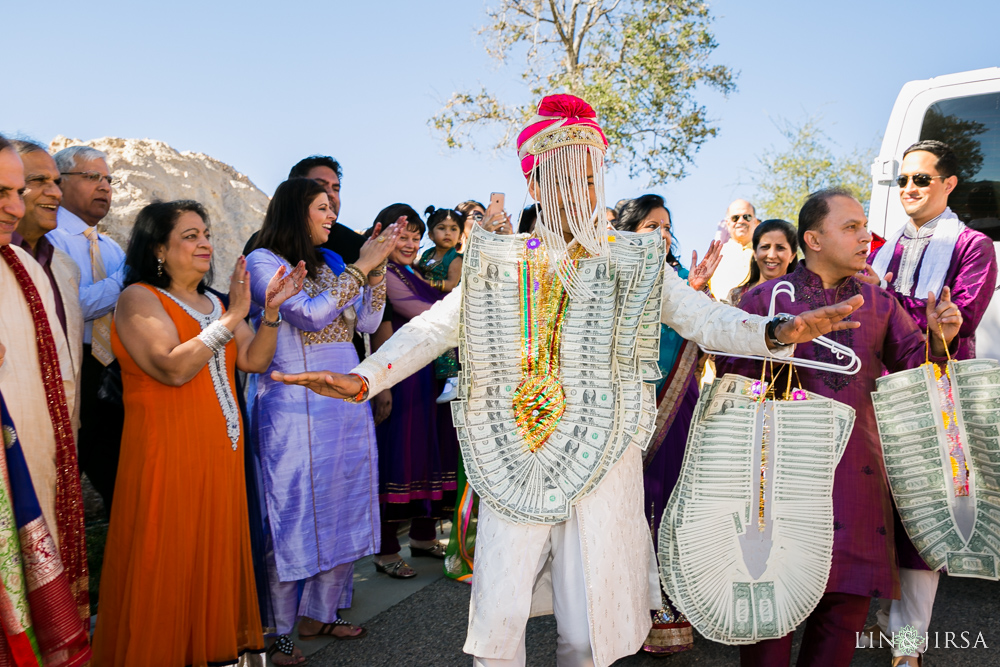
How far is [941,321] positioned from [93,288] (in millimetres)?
3342

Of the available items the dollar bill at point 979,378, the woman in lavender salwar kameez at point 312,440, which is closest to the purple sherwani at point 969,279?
the dollar bill at point 979,378

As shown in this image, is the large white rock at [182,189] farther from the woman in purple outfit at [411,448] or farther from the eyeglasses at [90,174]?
the eyeglasses at [90,174]

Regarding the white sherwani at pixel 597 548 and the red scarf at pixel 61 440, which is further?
the red scarf at pixel 61 440

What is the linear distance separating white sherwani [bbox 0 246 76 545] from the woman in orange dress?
344 millimetres

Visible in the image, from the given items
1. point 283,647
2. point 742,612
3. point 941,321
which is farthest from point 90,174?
point 941,321

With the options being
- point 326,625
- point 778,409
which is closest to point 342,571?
point 326,625

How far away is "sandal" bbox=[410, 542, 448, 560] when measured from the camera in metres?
4.86

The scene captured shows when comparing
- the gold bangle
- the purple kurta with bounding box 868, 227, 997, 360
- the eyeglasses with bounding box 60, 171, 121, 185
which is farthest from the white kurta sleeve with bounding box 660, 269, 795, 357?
the eyeglasses with bounding box 60, 171, 121, 185

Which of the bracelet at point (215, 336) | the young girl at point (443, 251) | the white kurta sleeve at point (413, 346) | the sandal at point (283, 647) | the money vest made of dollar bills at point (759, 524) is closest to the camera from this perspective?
the white kurta sleeve at point (413, 346)

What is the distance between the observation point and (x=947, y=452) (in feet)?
9.21

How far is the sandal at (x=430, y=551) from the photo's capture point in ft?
16.0

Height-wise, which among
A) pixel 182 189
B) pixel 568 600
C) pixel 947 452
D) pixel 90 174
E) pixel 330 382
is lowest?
pixel 568 600

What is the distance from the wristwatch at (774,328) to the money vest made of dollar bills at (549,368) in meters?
0.34

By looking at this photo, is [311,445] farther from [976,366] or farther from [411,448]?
[976,366]
